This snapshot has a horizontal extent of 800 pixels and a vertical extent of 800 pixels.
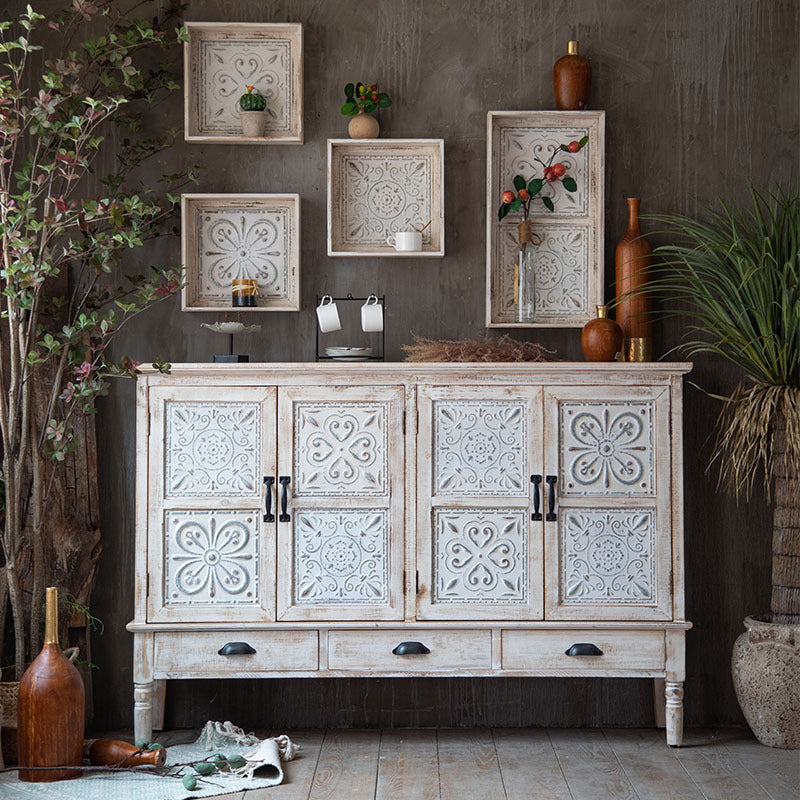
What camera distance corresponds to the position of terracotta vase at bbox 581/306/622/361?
337 cm

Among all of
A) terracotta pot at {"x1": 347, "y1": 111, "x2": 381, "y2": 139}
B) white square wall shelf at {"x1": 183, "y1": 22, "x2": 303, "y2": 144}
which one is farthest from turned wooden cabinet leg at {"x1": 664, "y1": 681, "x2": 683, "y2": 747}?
white square wall shelf at {"x1": 183, "y1": 22, "x2": 303, "y2": 144}

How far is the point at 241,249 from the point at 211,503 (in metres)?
1.03

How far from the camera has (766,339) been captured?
10.6 feet

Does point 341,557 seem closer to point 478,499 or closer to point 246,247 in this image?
point 478,499

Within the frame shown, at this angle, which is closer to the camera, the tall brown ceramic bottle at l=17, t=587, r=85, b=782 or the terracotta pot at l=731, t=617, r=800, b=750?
the tall brown ceramic bottle at l=17, t=587, r=85, b=782

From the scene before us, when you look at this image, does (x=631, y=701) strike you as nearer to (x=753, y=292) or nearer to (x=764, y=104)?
(x=753, y=292)

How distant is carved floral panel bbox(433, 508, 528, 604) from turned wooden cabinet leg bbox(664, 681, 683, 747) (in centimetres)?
58

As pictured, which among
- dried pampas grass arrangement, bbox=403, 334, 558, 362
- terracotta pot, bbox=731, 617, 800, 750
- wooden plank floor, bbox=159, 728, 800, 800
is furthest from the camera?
dried pampas grass arrangement, bbox=403, 334, 558, 362

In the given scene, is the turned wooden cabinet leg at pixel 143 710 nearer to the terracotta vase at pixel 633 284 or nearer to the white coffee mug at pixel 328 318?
the white coffee mug at pixel 328 318

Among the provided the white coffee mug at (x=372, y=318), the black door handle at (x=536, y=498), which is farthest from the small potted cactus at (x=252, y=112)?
the black door handle at (x=536, y=498)

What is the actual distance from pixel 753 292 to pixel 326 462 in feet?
5.19

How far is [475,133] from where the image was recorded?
11.9 feet

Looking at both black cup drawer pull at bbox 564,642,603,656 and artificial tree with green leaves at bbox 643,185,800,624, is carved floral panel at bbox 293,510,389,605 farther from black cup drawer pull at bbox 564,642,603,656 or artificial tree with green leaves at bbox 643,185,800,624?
artificial tree with green leaves at bbox 643,185,800,624

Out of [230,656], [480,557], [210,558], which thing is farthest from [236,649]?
[480,557]
